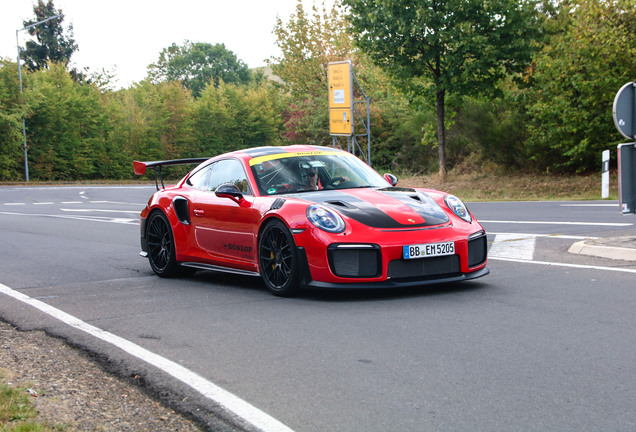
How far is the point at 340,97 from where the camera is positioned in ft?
116

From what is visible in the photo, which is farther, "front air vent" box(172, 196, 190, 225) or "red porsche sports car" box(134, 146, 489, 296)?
"front air vent" box(172, 196, 190, 225)

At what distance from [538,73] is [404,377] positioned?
24535mm

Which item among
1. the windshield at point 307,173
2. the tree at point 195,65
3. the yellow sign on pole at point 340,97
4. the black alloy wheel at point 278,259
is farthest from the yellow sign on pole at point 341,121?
the tree at point 195,65

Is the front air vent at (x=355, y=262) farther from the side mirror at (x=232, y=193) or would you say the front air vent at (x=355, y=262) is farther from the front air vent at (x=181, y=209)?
the front air vent at (x=181, y=209)

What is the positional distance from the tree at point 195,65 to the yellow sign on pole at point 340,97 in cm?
8672

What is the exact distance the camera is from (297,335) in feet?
16.7

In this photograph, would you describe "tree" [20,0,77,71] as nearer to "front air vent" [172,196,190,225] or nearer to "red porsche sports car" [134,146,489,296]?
"front air vent" [172,196,190,225]

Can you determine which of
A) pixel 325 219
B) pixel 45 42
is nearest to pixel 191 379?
pixel 325 219

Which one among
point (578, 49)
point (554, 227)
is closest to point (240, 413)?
point (554, 227)

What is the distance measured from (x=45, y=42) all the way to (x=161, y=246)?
3177 inches

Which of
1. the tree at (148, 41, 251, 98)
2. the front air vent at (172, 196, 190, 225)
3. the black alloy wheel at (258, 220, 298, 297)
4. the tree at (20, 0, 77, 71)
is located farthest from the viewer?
the tree at (148, 41, 251, 98)

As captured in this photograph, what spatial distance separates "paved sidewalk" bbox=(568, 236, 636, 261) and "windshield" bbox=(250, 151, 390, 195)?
2572 millimetres

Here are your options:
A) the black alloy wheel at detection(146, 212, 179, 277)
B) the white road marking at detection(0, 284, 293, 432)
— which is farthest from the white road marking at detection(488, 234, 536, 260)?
the white road marking at detection(0, 284, 293, 432)

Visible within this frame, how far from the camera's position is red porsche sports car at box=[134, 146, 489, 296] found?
618 centimetres
